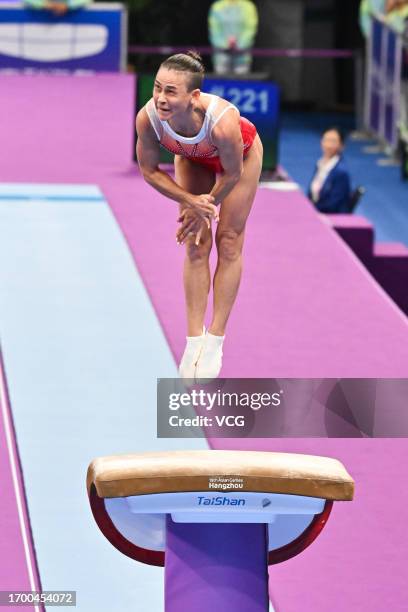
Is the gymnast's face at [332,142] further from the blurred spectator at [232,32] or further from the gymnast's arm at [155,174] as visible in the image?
the blurred spectator at [232,32]

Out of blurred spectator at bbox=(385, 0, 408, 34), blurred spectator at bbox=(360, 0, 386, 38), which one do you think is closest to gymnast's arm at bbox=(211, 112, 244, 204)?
blurred spectator at bbox=(385, 0, 408, 34)

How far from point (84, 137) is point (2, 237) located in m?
3.32

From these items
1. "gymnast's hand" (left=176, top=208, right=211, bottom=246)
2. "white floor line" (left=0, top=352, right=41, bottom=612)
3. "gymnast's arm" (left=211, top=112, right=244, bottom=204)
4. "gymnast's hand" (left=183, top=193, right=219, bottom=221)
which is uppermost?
"gymnast's arm" (left=211, top=112, right=244, bottom=204)

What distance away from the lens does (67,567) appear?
10.3ft

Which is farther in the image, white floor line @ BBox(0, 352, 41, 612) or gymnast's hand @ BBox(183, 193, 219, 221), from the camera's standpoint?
gymnast's hand @ BBox(183, 193, 219, 221)

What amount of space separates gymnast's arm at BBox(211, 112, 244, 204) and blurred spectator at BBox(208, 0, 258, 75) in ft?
29.5

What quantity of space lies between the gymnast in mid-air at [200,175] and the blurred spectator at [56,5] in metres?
8.97

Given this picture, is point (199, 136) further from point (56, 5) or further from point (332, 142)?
point (56, 5)

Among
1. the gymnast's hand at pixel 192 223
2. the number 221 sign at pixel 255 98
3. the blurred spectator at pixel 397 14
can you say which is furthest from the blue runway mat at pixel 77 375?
the blurred spectator at pixel 397 14

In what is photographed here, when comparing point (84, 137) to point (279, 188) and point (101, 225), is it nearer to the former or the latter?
point (279, 188)

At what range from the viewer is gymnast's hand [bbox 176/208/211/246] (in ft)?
12.5

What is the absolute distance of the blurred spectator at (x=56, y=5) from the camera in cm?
1252

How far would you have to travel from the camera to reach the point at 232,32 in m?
12.8

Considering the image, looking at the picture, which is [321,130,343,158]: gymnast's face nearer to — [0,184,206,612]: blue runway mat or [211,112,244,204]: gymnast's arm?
[0,184,206,612]: blue runway mat
